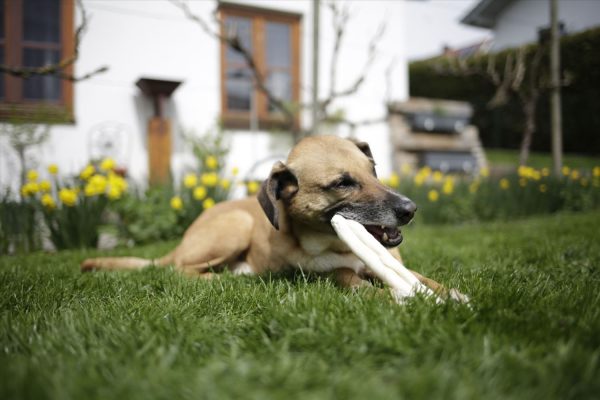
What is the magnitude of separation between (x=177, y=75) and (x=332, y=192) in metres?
5.57

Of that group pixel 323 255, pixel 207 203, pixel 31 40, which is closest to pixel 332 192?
pixel 323 255

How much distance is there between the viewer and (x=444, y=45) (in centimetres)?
1231

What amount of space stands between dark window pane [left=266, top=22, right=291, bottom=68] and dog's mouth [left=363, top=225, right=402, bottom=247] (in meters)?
6.43

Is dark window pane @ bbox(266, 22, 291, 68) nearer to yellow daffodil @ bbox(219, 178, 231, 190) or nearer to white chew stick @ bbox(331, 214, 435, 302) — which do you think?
yellow daffodil @ bbox(219, 178, 231, 190)

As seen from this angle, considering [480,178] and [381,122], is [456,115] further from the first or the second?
[480,178]

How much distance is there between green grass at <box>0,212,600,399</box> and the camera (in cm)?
118

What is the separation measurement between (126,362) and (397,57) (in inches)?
340

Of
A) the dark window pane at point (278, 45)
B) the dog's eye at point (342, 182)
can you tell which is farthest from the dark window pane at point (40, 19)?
the dog's eye at point (342, 182)

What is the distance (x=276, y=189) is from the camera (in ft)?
8.43

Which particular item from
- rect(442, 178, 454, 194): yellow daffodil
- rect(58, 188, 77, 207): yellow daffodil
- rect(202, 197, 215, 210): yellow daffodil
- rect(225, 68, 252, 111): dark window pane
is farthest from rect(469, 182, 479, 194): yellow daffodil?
rect(58, 188, 77, 207): yellow daffodil

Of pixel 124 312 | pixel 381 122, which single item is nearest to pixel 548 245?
pixel 124 312

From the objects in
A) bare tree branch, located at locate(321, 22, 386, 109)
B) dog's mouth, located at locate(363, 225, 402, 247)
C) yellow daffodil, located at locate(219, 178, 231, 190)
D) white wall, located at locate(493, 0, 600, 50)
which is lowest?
dog's mouth, located at locate(363, 225, 402, 247)

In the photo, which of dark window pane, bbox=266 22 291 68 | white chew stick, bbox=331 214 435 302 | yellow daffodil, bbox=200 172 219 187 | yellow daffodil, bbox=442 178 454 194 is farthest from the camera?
dark window pane, bbox=266 22 291 68

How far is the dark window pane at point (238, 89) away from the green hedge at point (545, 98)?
5.13 metres
